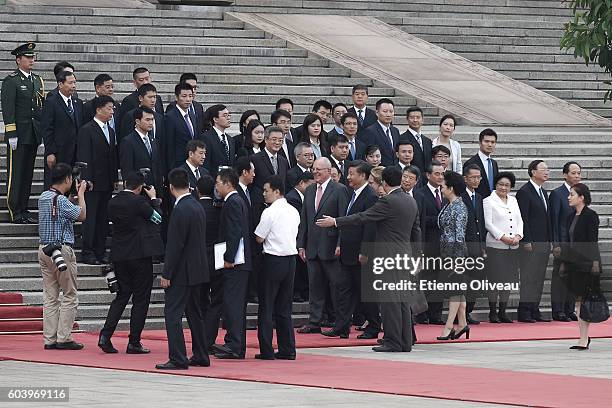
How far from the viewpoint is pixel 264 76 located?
25.3m

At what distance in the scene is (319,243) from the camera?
17922mm

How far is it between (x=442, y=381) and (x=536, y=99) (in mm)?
14322

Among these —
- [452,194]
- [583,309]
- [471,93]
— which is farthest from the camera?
[471,93]

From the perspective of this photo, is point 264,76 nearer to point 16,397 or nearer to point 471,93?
point 471,93

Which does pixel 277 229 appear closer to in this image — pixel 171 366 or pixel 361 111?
pixel 171 366

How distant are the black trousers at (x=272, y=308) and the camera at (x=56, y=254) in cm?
196

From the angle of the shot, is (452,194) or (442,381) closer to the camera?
(442,381)

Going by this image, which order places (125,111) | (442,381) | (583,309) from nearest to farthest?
(442,381), (583,309), (125,111)

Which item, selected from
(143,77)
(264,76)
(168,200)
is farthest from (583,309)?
(264,76)

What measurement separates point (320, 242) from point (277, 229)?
8.18 ft

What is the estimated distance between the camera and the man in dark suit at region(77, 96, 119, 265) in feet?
60.3

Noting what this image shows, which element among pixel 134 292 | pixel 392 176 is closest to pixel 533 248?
pixel 392 176

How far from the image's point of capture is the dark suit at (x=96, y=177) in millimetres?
18391

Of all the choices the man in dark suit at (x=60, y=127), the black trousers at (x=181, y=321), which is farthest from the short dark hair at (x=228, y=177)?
the man in dark suit at (x=60, y=127)
